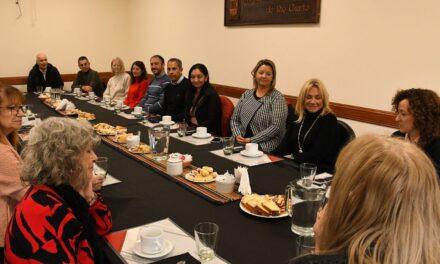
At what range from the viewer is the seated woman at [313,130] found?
2.53m

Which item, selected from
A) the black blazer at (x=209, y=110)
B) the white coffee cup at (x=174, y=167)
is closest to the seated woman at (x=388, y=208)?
the white coffee cup at (x=174, y=167)

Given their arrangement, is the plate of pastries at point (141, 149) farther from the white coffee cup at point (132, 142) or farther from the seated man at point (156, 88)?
the seated man at point (156, 88)

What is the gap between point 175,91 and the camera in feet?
14.0

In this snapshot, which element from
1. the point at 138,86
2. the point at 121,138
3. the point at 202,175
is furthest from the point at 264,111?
the point at 138,86

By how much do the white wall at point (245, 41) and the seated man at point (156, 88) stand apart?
0.83 m

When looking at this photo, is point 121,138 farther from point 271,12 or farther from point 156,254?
point 271,12

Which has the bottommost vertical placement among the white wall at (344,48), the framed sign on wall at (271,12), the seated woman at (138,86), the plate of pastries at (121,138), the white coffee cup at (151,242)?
the white coffee cup at (151,242)

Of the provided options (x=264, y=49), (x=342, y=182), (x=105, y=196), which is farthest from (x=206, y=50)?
(x=342, y=182)

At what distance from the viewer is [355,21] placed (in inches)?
134

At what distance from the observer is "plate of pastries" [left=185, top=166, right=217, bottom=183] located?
1861mm

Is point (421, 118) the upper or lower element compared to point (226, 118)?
upper

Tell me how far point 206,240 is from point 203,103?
262 cm

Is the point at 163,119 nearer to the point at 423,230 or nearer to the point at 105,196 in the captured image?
the point at 105,196

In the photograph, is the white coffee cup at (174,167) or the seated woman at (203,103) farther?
the seated woman at (203,103)
